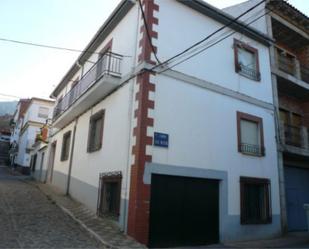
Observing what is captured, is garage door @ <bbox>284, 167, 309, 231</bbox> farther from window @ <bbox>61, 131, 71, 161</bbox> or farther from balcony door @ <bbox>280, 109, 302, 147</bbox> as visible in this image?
window @ <bbox>61, 131, 71, 161</bbox>

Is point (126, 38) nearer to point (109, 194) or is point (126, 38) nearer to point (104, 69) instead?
point (104, 69)

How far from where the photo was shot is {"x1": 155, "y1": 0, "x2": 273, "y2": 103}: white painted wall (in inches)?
364

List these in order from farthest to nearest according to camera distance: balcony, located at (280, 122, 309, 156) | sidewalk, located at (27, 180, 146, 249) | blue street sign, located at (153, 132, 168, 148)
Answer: balcony, located at (280, 122, 309, 156) < blue street sign, located at (153, 132, 168, 148) < sidewalk, located at (27, 180, 146, 249)

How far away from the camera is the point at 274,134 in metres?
11.5

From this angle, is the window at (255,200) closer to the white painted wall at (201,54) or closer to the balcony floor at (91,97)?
the white painted wall at (201,54)

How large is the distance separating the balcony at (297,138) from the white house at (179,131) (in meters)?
1.72

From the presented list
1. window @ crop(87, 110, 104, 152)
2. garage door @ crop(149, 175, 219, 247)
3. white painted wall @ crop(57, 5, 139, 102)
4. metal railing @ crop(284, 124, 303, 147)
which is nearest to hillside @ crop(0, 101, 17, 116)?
window @ crop(87, 110, 104, 152)

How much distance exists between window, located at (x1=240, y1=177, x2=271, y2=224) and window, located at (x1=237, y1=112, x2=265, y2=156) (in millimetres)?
1012

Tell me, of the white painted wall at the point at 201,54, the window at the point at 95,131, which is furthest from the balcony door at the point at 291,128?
the window at the point at 95,131

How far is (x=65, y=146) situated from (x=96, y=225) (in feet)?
23.9

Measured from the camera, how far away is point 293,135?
13.4 metres

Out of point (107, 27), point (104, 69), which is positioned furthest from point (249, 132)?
point (107, 27)

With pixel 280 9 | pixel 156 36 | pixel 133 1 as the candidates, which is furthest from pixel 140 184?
pixel 280 9

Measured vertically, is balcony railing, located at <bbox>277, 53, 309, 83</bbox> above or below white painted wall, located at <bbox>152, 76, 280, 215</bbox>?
above
